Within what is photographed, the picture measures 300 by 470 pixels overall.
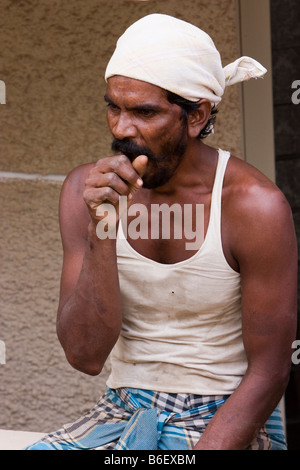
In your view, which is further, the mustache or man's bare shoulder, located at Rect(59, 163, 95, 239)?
man's bare shoulder, located at Rect(59, 163, 95, 239)

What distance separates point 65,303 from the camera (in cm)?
322

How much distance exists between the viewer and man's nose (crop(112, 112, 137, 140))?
301cm

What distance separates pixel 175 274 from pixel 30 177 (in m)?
1.70

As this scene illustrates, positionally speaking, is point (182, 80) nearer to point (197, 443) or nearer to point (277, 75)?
point (197, 443)

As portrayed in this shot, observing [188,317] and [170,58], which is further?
[188,317]

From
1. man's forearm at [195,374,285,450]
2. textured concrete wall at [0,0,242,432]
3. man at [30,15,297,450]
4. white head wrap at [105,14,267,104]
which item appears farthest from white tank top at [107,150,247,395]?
textured concrete wall at [0,0,242,432]

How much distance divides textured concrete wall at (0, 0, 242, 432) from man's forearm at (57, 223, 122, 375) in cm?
153

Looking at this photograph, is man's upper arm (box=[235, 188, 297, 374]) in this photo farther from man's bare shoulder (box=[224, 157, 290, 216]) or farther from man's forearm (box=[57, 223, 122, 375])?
man's forearm (box=[57, 223, 122, 375])

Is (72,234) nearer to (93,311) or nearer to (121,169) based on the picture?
(93,311)

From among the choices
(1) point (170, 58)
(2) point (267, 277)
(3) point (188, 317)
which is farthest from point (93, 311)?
(1) point (170, 58)

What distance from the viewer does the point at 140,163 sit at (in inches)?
117
